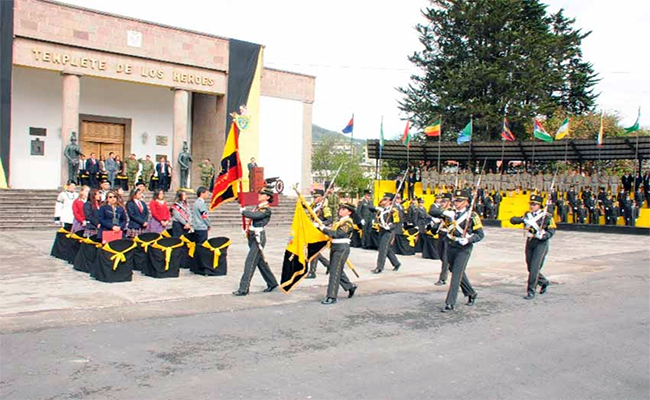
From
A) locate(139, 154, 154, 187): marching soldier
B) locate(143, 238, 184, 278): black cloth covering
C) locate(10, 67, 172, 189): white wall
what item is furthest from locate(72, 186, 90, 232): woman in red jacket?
locate(10, 67, 172, 189): white wall

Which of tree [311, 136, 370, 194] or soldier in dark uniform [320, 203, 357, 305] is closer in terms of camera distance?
soldier in dark uniform [320, 203, 357, 305]

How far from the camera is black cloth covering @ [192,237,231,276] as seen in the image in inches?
493

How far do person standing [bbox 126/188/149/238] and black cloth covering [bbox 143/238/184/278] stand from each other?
1488 mm

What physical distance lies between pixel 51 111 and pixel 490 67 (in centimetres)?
2518

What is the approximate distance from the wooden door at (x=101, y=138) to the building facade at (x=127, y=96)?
0.05 meters

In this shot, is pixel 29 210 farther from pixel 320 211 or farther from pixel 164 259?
pixel 320 211

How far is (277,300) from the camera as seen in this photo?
10312 millimetres

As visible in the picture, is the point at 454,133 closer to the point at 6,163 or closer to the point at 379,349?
the point at 6,163

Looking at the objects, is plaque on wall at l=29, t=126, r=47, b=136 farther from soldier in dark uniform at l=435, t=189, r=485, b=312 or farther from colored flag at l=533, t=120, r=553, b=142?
colored flag at l=533, t=120, r=553, b=142

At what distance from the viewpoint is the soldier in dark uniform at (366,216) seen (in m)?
17.6

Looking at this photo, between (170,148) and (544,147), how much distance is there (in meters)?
18.6

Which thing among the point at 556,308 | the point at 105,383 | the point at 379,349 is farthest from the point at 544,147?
the point at 105,383

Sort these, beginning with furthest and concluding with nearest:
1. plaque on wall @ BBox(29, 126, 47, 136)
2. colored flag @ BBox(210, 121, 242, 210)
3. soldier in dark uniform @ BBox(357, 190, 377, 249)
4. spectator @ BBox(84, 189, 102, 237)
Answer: plaque on wall @ BBox(29, 126, 47, 136) → soldier in dark uniform @ BBox(357, 190, 377, 249) → spectator @ BBox(84, 189, 102, 237) → colored flag @ BBox(210, 121, 242, 210)

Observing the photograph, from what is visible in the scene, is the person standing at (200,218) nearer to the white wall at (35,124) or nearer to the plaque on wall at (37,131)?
the white wall at (35,124)
